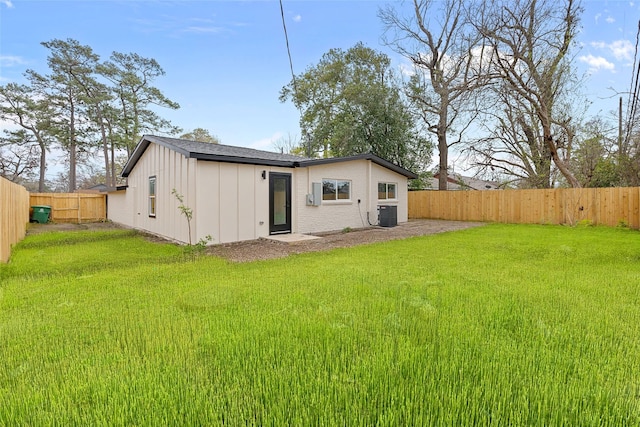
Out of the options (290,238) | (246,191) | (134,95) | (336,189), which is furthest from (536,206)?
(134,95)

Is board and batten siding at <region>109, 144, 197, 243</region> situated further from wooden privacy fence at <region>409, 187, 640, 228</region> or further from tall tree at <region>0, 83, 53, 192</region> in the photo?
tall tree at <region>0, 83, 53, 192</region>

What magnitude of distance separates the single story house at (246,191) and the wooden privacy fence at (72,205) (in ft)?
14.1

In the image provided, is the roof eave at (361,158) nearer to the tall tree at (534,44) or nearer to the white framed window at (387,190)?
the white framed window at (387,190)

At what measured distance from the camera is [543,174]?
1688 centimetres

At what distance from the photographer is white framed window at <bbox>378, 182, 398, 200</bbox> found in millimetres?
13447

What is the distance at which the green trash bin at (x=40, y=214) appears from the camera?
15.1 meters

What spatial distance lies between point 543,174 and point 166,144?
57.5 feet

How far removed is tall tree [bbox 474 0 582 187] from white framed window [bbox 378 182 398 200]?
22.2 ft

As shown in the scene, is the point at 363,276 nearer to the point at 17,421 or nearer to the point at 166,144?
the point at 17,421

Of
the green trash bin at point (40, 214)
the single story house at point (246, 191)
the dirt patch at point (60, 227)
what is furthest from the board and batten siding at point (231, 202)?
the green trash bin at point (40, 214)

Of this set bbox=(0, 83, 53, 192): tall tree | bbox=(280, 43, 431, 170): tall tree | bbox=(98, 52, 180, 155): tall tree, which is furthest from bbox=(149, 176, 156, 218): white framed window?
bbox=(0, 83, 53, 192): tall tree

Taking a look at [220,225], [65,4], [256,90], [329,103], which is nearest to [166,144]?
[220,225]

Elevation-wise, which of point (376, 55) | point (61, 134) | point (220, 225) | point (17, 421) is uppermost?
point (376, 55)

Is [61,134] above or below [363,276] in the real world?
above
